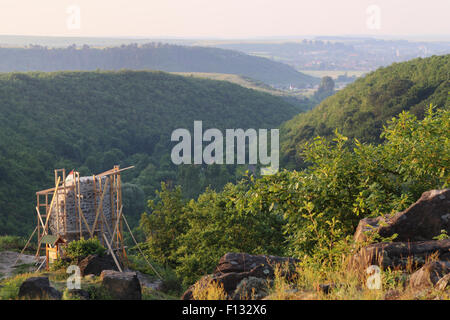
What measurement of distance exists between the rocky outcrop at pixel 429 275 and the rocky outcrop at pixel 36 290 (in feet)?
18.0

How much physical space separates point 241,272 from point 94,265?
40.2 ft

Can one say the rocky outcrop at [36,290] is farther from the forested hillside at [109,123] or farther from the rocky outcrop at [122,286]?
the forested hillside at [109,123]

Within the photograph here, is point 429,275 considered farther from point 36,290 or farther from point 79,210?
point 79,210

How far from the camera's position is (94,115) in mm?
107375

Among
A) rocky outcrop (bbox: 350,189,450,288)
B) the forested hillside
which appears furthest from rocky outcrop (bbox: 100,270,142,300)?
the forested hillside

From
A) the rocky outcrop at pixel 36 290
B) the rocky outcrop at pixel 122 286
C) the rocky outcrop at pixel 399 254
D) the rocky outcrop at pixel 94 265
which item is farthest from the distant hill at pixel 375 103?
the rocky outcrop at pixel 36 290

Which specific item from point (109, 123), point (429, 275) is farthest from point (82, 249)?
point (109, 123)

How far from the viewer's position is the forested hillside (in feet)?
217

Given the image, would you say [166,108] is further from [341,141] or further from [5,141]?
[341,141]

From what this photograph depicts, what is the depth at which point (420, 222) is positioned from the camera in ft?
30.1

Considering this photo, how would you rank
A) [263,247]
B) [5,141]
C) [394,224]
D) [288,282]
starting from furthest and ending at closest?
[5,141], [263,247], [394,224], [288,282]

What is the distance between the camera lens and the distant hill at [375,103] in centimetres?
7981

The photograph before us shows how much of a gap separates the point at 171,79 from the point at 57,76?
33.2 meters
